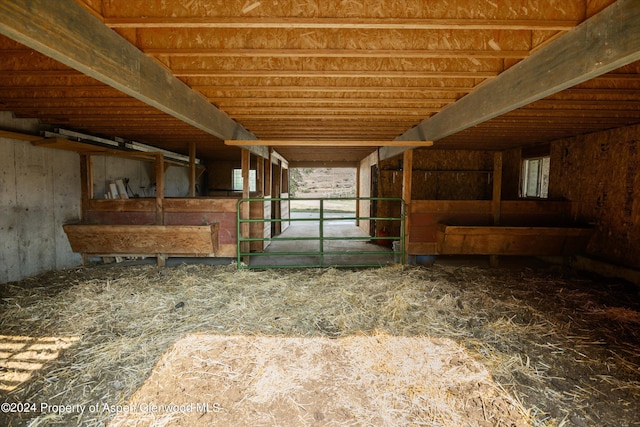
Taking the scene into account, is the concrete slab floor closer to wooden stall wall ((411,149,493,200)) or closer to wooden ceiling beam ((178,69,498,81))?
wooden stall wall ((411,149,493,200))

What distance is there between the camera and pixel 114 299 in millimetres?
3586

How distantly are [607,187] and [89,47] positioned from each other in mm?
7023

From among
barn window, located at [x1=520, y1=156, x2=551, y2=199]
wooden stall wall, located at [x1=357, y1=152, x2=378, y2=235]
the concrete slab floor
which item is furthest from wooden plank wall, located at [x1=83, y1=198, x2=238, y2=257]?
barn window, located at [x1=520, y1=156, x2=551, y2=199]

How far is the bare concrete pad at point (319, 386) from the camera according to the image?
179 centimetres

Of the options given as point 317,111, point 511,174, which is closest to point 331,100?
point 317,111

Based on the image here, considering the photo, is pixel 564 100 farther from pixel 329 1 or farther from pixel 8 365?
pixel 8 365

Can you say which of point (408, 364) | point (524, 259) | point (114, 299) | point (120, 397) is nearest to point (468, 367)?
point (408, 364)

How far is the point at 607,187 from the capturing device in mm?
5000

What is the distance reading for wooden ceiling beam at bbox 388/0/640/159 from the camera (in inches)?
60.4

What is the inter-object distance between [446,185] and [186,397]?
7415 millimetres

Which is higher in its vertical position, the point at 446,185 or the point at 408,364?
the point at 446,185

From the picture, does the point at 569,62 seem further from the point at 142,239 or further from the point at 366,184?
the point at 366,184

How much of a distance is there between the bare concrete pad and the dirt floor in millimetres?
10

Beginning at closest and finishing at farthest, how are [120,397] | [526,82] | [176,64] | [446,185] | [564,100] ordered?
[120,397] → [526,82] → [176,64] → [564,100] → [446,185]
